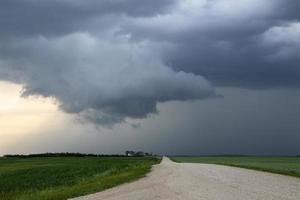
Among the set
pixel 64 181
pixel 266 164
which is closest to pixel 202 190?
pixel 64 181

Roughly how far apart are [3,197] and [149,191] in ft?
48.7

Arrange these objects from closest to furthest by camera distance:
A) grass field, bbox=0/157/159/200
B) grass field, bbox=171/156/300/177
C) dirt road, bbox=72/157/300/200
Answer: dirt road, bbox=72/157/300/200 < grass field, bbox=0/157/159/200 < grass field, bbox=171/156/300/177

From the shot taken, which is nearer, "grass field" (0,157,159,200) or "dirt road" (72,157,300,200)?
"dirt road" (72,157,300,200)

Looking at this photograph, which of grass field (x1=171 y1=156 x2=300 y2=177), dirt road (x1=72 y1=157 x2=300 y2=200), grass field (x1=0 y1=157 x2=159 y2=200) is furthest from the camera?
grass field (x1=171 y1=156 x2=300 y2=177)

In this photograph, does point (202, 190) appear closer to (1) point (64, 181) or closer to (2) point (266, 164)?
(1) point (64, 181)

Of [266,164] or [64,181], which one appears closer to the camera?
[64,181]

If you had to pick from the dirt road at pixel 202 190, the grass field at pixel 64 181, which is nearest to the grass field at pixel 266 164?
the grass field at pixel 64 181

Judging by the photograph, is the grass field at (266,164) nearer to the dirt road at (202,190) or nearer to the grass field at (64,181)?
the grass field at (64,181)

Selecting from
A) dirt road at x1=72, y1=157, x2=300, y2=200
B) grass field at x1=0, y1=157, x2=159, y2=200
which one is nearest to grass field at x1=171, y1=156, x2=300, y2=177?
grass field at x1=0, y1=157, x2=159, y2=200

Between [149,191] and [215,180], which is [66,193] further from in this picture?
[215,180]

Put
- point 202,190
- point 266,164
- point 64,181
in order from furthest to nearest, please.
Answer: point 266,164, point 64,181, point 202,190

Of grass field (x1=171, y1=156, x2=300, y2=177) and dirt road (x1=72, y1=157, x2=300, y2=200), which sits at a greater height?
grass field (x1=171, y1=156, x2=300, y2=177)

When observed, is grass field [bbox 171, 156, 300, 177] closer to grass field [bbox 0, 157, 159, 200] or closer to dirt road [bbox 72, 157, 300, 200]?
grass field [bbox 0, 157, 159, 200]

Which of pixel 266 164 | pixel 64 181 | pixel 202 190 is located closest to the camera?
pixel 202 190
